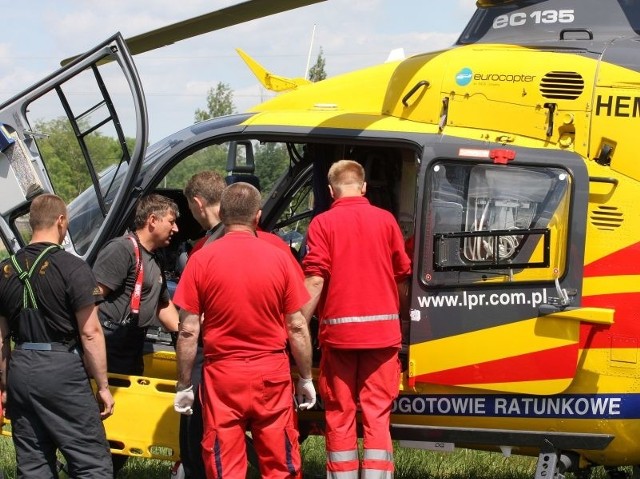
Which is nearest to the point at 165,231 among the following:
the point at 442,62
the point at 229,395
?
the point at 229,395

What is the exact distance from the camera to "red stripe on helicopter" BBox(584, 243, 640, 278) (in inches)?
206

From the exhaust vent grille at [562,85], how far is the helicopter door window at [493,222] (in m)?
0.43

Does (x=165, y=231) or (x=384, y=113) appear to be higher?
(x=384, y=113)

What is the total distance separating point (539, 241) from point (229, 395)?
1838 millimetres

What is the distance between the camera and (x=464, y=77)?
5.65m

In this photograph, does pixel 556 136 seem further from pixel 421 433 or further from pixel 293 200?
pixel 293 200

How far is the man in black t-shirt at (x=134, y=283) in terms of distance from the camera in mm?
5766

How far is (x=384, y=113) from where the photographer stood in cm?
591

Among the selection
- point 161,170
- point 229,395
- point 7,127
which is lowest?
point 229,395

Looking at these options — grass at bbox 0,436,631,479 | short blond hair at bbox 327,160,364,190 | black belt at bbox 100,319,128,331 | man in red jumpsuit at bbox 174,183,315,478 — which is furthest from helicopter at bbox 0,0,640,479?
grass at bbox 0,436,631,479

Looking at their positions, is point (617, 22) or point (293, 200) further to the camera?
point (293, 200)

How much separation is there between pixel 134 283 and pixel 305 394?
4.40 feet

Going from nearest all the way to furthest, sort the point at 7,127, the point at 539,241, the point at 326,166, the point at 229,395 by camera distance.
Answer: the point at 229,395 < the point at 539,241 < the point at 7,127 < the point at 326,166

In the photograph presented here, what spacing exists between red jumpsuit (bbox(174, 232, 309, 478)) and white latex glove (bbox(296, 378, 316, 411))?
0.20 m
